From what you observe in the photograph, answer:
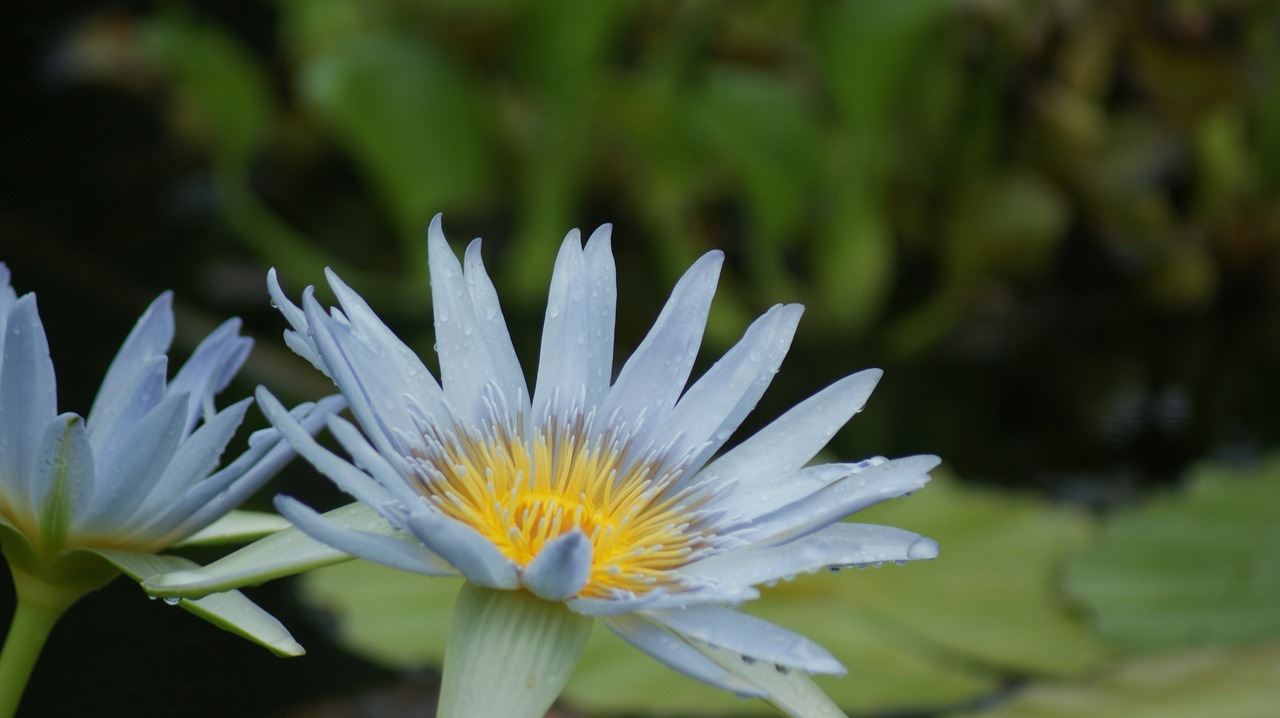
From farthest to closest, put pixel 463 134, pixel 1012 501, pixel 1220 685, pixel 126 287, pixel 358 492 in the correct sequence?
1. pixel 463 134
2. pixel 126 287
3. pixel 1012 501
4. pixel 1220 685
5. pixel 358 492

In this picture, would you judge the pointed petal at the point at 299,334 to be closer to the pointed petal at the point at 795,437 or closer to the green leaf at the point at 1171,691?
the pointed petal at the point at 795,437

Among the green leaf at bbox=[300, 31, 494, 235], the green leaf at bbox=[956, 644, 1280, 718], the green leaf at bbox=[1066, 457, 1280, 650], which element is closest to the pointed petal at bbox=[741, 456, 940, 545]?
the green leaf at bbox=[956, 644, 1280, 718]

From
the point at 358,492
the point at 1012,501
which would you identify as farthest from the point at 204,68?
the point at 358,492

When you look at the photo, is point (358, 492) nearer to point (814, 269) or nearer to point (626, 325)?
point (626, 325)

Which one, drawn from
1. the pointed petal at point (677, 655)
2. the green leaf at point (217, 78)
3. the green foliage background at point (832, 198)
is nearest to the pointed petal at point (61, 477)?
the pointed petal at point (677, 655)

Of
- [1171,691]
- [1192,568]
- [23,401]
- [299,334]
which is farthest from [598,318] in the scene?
[1192,568]
